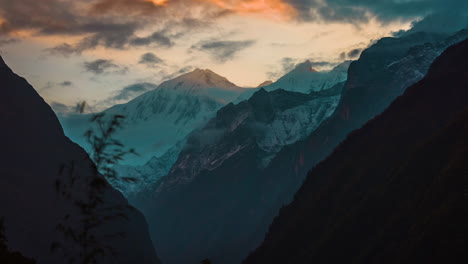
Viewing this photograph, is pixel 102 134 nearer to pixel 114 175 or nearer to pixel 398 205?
pixel 114 175

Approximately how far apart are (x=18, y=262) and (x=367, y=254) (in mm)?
135441

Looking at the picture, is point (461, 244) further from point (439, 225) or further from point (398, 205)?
point (398, 205)

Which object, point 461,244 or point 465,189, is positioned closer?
point 461,244

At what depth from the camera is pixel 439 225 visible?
151375 mm

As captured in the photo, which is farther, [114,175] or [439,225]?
[439,225]

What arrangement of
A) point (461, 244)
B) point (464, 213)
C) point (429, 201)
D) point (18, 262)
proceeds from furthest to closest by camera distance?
1. point (429, 201)
2. point (464, 213)
3. point (461, 244)
4. point (18, 262)

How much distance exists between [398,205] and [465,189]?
110 ft

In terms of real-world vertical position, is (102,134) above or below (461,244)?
above

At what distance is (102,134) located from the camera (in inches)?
1587

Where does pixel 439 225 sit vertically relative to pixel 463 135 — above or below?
below

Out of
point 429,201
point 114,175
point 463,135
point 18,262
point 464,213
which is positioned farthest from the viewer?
point 463,135

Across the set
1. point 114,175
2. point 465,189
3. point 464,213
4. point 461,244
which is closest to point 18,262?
point 114,175

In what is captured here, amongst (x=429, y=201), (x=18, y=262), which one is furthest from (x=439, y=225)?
(x=18, y=262)

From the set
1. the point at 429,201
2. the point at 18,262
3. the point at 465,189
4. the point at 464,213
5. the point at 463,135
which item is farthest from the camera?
the point at 463,135
